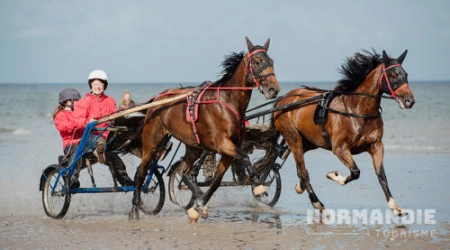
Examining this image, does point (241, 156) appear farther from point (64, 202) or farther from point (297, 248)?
point (64, 202)

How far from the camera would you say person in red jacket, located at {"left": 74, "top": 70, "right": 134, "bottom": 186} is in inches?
424

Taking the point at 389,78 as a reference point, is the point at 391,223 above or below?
below

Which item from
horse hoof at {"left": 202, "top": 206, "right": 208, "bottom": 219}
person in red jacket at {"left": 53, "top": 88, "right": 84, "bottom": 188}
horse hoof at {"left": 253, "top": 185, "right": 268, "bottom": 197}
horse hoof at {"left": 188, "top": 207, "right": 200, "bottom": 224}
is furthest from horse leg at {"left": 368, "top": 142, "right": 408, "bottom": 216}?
person in red jacket at {"left": 53, "top": 88, "right": 84, "bottom": 188}

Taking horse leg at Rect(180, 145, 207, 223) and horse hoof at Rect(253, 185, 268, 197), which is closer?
horse hoof at Rect(253, 185, 268, 197)

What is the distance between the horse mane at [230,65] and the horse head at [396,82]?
6.06ft

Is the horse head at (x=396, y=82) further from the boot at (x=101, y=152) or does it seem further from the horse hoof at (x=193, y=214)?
the boot at (x=101, y=152)

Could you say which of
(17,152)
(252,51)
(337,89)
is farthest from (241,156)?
(17,152)

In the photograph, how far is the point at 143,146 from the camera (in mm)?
10977

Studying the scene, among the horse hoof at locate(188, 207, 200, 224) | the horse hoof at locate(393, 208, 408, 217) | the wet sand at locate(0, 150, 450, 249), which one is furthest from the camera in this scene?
the horse hoof at locate(188, 207, 200, 224)

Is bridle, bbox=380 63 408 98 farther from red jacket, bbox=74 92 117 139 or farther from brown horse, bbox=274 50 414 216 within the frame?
red jacket, bbox=74 92 117 139

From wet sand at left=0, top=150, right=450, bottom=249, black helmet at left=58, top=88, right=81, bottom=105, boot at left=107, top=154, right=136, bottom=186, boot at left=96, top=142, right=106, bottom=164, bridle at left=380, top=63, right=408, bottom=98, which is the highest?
bridle at left=380, top=63, right=408, bottom=98

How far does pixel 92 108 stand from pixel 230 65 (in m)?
2.07

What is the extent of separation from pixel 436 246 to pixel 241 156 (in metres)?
2.46

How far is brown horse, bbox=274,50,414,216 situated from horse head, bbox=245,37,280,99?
58.9 inches
